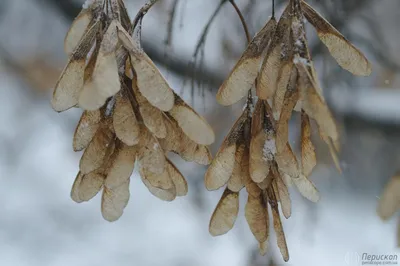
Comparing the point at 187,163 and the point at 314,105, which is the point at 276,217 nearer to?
the point at 314,105

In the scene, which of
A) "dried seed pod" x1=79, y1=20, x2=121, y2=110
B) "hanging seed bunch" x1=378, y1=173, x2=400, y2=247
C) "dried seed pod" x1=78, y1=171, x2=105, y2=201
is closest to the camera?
"dried seed pod" x1=79, y1=20, x2=121, y2=110

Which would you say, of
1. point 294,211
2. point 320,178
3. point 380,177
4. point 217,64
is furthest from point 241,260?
point 217,64

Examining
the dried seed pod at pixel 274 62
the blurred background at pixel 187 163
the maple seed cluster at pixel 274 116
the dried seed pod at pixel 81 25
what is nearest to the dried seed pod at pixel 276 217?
the maple seed cluster at pixel 274 116

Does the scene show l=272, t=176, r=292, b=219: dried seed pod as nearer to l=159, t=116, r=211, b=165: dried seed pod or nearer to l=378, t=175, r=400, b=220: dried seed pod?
l=159, t=116, r=211, b=165: dried seed pod

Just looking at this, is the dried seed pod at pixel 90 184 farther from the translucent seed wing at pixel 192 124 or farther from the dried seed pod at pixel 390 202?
the dried seed pod at pixel 390 202

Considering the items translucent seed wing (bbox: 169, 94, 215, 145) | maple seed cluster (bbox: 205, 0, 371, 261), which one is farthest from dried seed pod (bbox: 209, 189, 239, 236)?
translucent seed wing (bbox: 169, 94, 215, 145)

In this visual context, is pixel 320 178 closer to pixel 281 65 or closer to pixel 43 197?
pixel 43 197
